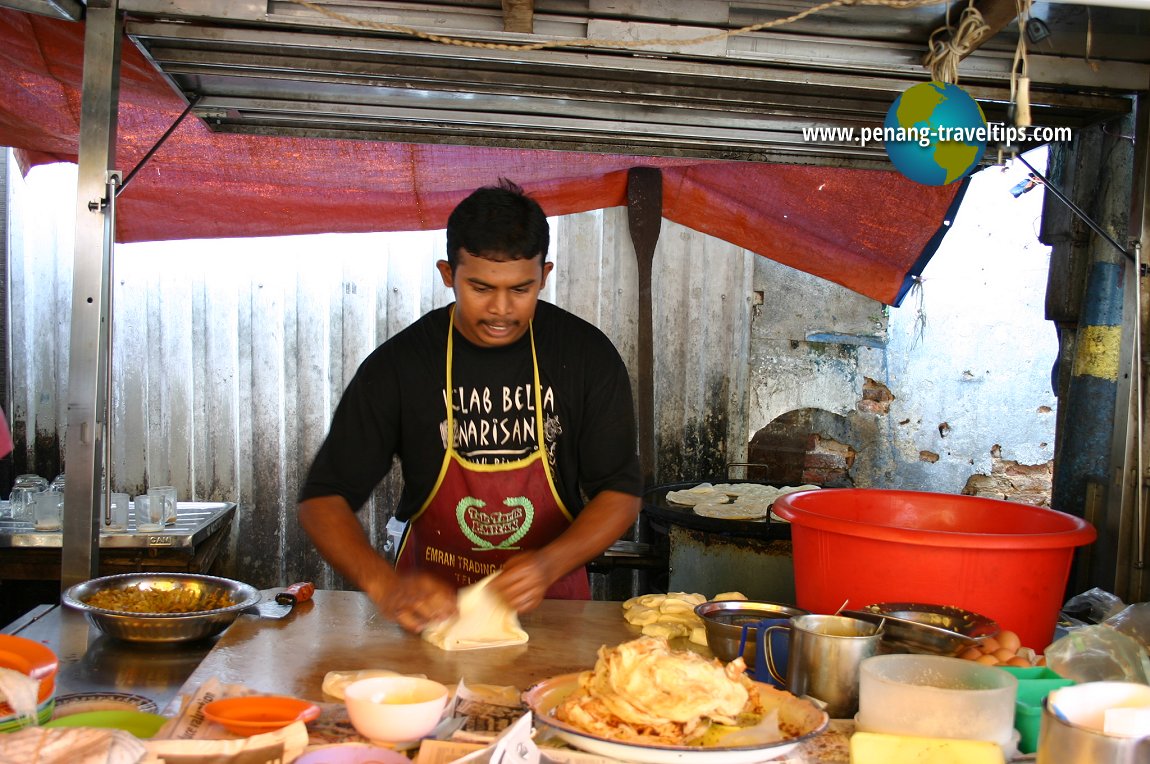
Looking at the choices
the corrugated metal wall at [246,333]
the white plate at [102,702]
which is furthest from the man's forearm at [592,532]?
the corrugated metal wall at [246,333]

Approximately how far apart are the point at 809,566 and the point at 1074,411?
158cm

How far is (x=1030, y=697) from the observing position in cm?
162

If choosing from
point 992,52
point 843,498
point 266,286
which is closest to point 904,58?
point 992,52

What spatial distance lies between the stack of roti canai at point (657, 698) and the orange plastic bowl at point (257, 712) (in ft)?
1.41

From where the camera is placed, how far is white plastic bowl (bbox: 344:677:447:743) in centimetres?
149

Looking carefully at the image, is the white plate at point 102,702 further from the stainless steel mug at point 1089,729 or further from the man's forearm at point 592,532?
the stainless steel mug at point 1089,729

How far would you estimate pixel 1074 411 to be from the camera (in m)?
3.26

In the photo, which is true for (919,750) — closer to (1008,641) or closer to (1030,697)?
(1030,697)

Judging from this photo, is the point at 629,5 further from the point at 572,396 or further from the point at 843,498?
the point at 843,498

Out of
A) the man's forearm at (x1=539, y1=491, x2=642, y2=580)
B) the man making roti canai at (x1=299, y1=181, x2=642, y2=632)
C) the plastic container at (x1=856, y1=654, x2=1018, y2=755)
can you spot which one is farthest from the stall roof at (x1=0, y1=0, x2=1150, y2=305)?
the plastic container at (x1=856, y1=654, x2=1018, y2=755)

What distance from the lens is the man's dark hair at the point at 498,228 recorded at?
2496mm

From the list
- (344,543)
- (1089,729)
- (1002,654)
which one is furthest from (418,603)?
(1089,729)

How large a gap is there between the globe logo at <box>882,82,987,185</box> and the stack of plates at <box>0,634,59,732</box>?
209cm

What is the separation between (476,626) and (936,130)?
5.14ft
